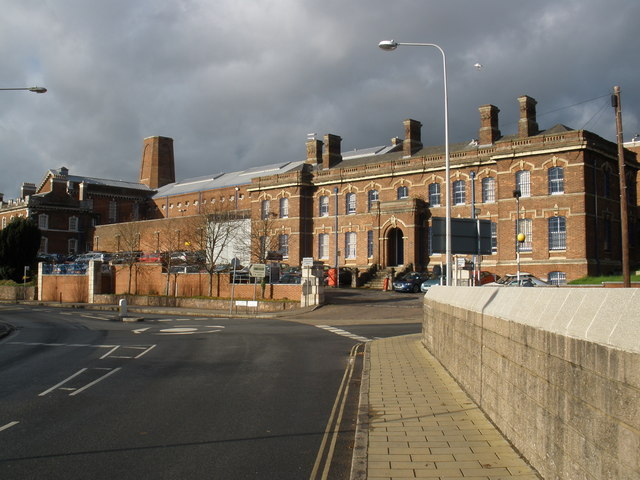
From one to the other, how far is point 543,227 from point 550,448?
40769 millimetres

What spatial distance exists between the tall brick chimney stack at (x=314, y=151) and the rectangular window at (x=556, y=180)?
25.9m

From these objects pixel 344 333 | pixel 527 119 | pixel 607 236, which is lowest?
pixel 344 333

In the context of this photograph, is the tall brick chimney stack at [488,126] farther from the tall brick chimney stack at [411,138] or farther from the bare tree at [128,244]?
the bare tree at [128,244]

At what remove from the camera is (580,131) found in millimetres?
42062

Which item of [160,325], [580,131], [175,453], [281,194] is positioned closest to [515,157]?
[580,131]

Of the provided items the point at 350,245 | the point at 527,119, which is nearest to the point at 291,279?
the point at 350,245

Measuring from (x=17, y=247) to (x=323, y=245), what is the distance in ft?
107

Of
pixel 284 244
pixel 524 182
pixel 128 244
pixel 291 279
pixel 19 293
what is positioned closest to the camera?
pixel 291 279

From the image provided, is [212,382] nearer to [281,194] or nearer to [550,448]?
[550,448]

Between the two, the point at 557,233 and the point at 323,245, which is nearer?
the point at 557,233

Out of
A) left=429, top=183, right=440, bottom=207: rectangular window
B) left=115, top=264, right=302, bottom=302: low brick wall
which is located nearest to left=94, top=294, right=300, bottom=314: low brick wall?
left=115, top=264, right=302, bottom=302: low brick wall

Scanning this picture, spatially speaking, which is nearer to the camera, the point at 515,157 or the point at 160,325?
the point at 160,325

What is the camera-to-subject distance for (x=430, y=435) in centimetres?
827

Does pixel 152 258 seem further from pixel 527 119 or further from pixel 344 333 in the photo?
pixel 344 333
